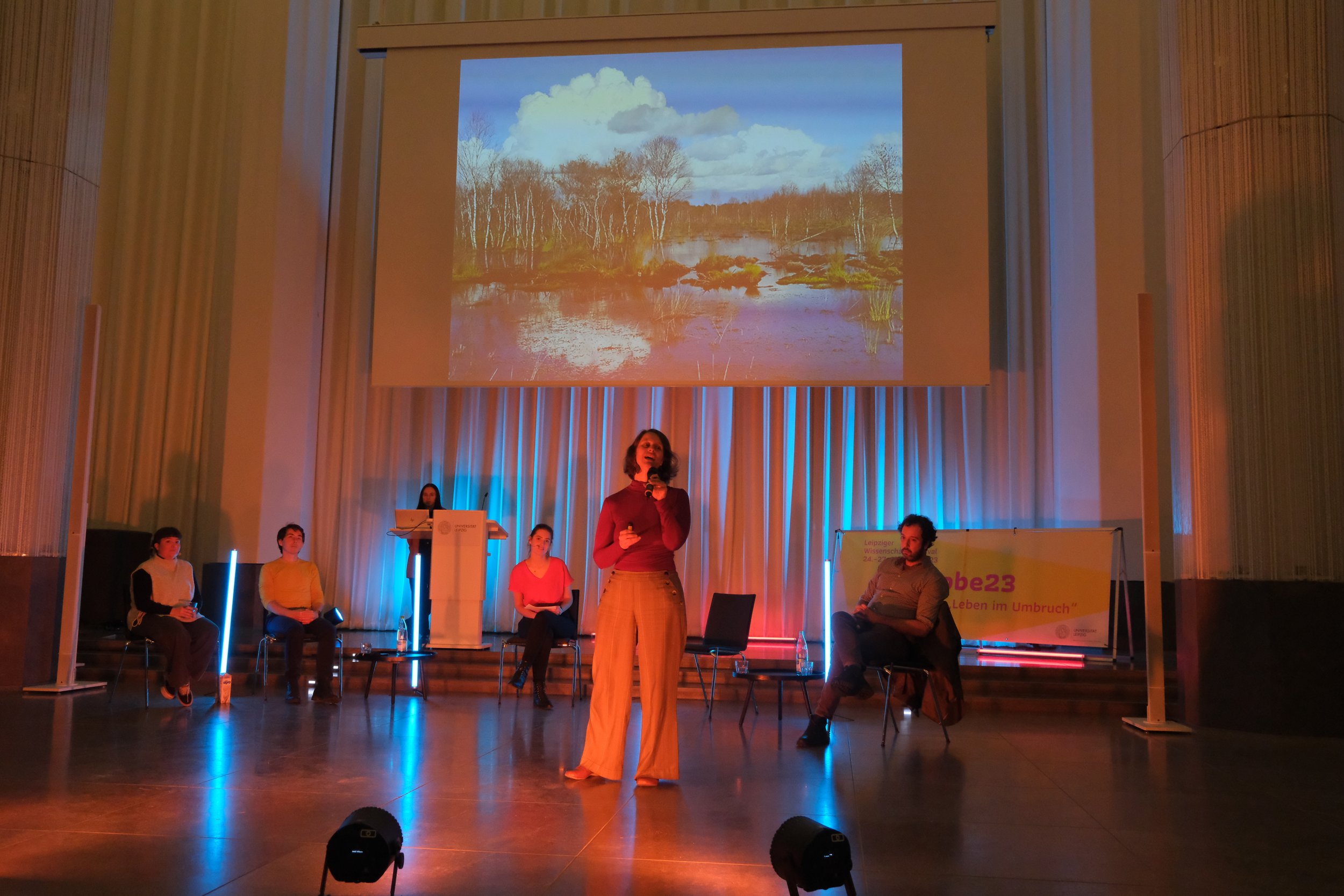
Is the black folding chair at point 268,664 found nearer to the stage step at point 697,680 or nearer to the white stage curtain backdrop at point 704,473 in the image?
the stage step at point 697,680

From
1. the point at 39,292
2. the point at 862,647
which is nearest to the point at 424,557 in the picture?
the point at 39,292

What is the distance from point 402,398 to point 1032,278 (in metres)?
6.38

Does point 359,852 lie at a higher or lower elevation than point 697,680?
higher

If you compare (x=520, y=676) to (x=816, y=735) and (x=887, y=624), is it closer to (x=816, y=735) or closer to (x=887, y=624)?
(x=816, y=735)

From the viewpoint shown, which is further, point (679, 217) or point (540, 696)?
point (679, 217)

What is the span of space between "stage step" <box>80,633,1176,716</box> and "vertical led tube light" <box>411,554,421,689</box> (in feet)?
0.33

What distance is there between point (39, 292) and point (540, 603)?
163 inches

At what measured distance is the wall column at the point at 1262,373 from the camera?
5934mm

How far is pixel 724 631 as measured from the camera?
7.10 metres

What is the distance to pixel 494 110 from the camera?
9.27 metres

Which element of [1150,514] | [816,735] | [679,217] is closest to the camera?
[816,735]

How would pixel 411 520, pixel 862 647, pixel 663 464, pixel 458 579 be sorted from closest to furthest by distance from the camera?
pixel 663 464 → pixel 862 647 → pixel 458 579 → pixel 411 520

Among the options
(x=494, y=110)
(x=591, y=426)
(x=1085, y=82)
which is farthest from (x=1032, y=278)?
(x=494, y=110)

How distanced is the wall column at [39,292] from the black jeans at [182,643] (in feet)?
3.80
